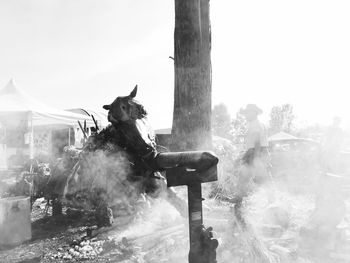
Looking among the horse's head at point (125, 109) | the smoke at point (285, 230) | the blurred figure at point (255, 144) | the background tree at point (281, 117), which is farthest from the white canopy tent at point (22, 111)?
the background tree at point (281, 117)

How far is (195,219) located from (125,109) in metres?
1.38

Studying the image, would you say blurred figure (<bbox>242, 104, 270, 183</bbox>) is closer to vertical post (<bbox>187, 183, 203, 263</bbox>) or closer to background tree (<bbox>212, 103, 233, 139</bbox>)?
vertical post (<bbox>187, 183, 203, 263</bbox>)

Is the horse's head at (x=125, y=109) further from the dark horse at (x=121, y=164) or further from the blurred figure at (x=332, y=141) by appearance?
the blurred figure at (x=332, y=141)

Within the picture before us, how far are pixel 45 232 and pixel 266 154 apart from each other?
5286 millimetres

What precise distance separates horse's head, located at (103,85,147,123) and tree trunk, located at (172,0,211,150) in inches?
110

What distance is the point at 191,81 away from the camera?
18.5ft

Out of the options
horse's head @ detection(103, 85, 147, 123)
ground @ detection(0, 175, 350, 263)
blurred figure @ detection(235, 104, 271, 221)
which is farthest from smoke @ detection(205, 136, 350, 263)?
horse's head @ detection(103, 85, 147, 123)

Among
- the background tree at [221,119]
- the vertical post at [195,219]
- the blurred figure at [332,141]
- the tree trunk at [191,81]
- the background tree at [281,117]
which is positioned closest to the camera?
the vertical post at [195,219]

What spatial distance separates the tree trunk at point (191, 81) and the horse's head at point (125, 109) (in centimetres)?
280

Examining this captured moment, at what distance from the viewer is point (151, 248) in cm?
407

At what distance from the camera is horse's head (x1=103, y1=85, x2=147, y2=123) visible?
2.85 meters

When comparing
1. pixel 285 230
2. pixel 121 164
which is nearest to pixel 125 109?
pixel 121 164

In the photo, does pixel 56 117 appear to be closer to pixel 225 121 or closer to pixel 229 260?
pixel 229 260

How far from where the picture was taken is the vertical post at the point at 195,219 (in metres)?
1.93
